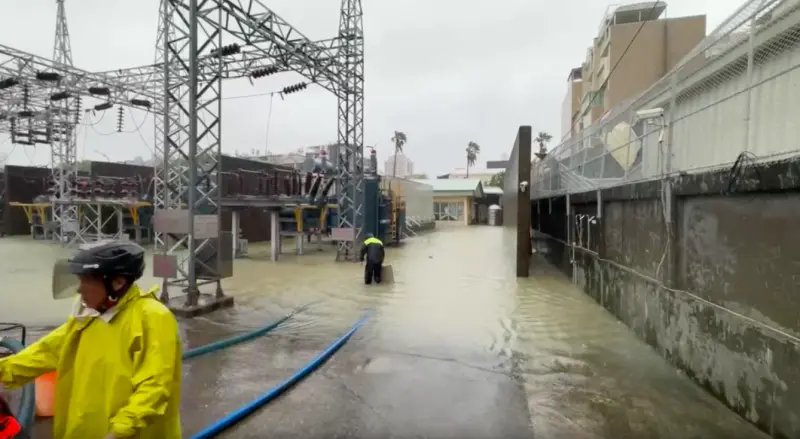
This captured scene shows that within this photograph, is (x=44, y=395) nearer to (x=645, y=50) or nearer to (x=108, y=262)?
(x=108, y=262)

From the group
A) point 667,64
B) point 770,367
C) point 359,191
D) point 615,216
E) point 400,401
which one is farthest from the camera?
point 667,64

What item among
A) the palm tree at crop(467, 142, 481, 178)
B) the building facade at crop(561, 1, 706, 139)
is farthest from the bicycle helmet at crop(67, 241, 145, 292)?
the palm tree at crop(467, 142, 481, 178)

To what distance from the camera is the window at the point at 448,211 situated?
57438mm

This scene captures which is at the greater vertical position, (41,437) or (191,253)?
(191,253)

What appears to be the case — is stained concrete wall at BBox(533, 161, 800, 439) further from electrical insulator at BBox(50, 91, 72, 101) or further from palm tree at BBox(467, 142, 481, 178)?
palm tree at BBox(467, 142, 481, 178)

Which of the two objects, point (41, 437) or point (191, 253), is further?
point (191, 253)

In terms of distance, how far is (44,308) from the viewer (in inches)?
348

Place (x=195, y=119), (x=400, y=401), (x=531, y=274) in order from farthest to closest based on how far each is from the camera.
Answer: (x=531, y=274)
(x=195, y=119)
(x=400, y=401)

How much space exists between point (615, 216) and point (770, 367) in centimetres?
465

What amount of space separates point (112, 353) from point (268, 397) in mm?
2919

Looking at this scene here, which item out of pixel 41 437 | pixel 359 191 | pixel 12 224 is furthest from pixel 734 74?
pixel 12 224

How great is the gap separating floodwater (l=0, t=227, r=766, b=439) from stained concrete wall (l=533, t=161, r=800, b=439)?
12.4 inches

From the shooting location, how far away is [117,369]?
6.36 ft

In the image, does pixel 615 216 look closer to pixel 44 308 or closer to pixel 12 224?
pixel 44 308
